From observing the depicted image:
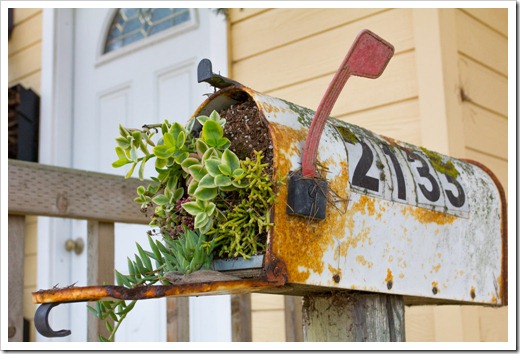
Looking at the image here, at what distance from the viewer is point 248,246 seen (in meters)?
0.75

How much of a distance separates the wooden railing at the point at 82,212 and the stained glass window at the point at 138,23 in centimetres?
117

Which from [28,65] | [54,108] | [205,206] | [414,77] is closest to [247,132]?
[205,206]

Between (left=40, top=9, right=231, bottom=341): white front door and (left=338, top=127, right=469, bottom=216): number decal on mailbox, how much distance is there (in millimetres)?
1212

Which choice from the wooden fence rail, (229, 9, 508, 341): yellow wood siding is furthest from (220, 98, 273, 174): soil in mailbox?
(229, 9, 508, 341): yellow wood siding

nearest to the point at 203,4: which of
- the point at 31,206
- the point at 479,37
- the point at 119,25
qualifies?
the point at 119,25

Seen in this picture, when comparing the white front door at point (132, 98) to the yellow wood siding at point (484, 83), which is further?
the white front door at point (132, 98)

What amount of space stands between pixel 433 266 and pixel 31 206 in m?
0.79

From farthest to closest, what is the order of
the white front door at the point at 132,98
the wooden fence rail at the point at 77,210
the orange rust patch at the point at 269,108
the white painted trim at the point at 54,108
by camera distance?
1. the white painted trim at the point at 54,108
2. the white front door at the point at 132,98
3. the wooden fence rail at the point at 77,210
4. the orange rust patch at the point at 269,108

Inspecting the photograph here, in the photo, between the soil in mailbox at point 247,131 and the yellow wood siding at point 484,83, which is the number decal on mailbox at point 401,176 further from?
the yellow wood siding at point 484,83

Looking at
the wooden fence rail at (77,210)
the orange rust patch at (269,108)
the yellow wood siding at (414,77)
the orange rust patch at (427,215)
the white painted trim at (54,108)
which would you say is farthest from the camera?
the white painted trim at (54,108)

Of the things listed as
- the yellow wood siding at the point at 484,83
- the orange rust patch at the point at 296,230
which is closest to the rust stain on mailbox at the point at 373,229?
the orange rust patch at the point at 296,230

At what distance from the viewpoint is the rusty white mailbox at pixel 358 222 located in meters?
0.74

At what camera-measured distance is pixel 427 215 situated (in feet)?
3.07

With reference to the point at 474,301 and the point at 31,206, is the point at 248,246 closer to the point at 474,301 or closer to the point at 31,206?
the point at 474,301
